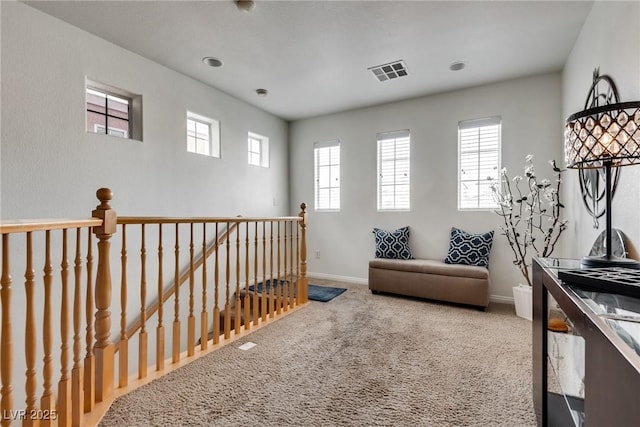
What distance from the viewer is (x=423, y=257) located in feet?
13.1

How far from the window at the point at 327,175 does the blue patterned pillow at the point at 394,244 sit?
3.22 feet

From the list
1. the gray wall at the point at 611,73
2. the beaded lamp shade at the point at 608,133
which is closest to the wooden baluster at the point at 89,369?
the beaded lamp shade at the point at 608,133

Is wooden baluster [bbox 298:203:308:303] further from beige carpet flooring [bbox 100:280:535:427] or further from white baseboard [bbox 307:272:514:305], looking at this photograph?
white baseboard [bbox 307:272:514:305]

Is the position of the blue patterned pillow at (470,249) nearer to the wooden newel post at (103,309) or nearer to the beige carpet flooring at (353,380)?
the beige carpet flooring at (353,380)

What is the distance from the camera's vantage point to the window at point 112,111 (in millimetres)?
2818

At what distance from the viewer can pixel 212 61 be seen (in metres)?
3.14

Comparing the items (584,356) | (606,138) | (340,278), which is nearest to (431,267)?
(340,278)

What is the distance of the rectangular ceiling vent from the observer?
10.4 feet

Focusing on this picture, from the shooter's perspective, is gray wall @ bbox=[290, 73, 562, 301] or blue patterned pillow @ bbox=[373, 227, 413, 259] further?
blue patterned pillow @ bbox=[373, 227, 413, 259]

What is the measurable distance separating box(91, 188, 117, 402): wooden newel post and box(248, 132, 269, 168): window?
10.2 feet

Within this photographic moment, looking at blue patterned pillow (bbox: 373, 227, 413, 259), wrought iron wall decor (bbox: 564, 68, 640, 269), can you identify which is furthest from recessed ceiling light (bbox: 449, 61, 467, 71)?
wrought iron wall decor (bbox: 564, 68, 640, 269)

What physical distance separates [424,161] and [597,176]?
2.10 meters

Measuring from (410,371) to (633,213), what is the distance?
1.52 m

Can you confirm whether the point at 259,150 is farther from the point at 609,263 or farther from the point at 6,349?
the point at 609,263
